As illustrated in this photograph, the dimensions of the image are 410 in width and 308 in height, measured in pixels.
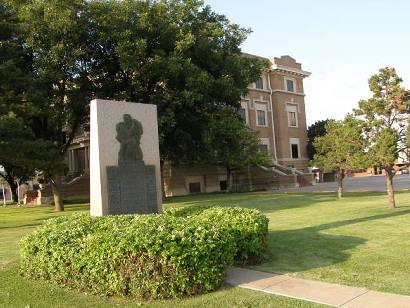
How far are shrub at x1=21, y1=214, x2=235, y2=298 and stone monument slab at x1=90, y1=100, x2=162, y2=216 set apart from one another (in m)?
3.82

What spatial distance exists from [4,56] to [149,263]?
68.5ft

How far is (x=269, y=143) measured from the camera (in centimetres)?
5659

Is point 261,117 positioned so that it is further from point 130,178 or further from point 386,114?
point 130,178

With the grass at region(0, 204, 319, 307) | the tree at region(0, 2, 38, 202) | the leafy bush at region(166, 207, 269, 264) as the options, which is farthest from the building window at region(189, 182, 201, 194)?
the grass at region(0, 204, 319, 307)

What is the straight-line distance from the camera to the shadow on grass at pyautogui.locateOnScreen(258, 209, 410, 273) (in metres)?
7.93

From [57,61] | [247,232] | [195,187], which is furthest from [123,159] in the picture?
[195,187]

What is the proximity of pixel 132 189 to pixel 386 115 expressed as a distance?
901cm

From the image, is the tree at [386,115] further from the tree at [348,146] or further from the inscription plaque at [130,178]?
the inscription plaque at [130,178]

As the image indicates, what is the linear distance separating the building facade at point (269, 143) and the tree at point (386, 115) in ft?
105

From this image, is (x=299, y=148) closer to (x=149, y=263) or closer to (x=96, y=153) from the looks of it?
(x=96, y=153)

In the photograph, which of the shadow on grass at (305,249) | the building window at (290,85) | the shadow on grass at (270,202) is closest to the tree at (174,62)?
the shadow on grass at (270,202)

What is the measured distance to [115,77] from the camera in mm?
27500

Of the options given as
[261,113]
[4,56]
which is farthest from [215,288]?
[261,113]

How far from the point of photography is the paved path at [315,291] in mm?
5590
